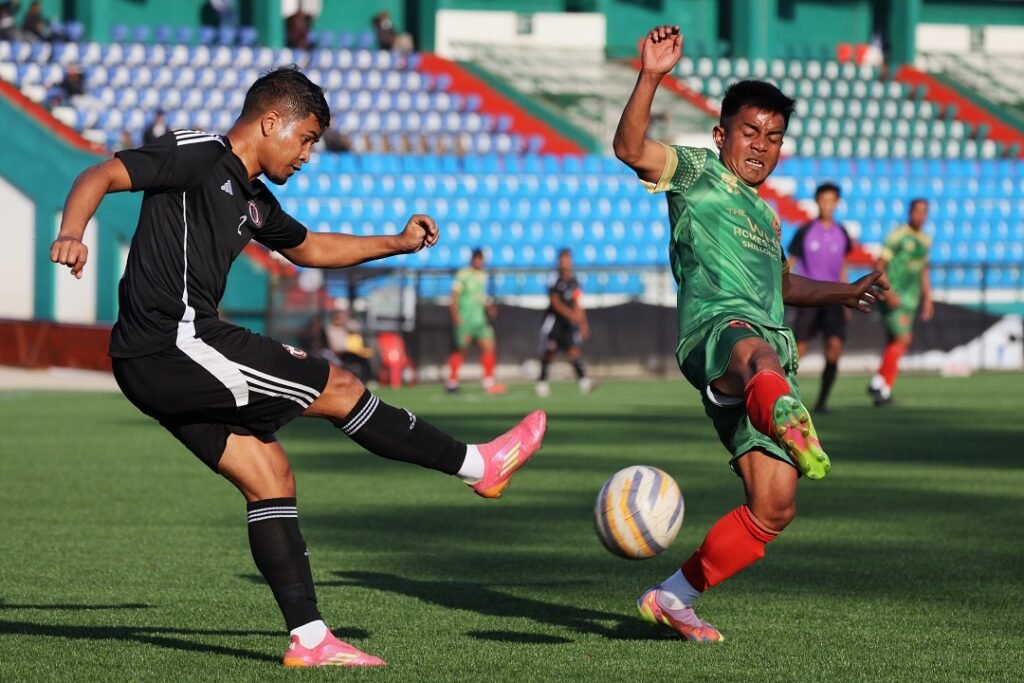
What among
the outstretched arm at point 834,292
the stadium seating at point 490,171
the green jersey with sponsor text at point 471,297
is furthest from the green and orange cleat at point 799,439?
the stadium seating at point 490,171

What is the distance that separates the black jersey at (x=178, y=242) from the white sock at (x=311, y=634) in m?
0.99

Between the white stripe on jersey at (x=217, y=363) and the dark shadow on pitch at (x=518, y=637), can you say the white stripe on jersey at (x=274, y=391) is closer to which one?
the white stripe on jersey at (x=217, y=363)

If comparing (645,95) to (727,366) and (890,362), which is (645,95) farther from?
(890,362)

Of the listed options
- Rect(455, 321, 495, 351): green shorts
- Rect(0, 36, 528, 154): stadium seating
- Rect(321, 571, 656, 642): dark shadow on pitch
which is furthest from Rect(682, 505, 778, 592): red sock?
Rect(0, 36, 528, 154): stadium seating

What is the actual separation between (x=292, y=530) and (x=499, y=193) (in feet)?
88.5

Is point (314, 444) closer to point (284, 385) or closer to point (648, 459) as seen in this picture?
point (648, 459)

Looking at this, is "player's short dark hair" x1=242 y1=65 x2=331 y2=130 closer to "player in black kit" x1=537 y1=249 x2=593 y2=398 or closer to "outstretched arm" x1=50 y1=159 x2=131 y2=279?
"outstretched arm" x1=50 y1=159 x2=131 y2=279

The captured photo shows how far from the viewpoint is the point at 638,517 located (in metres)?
6.21

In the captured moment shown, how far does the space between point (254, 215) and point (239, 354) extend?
1.62ft

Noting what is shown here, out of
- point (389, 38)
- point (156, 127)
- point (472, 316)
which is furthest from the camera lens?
point (389, 38)

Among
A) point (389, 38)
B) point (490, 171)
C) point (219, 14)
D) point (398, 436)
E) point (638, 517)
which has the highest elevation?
point (219, 14)

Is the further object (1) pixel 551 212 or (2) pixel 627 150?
(1) pixel 551 212

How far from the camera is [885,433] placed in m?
16.1

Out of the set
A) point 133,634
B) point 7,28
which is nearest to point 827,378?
point 133,634
